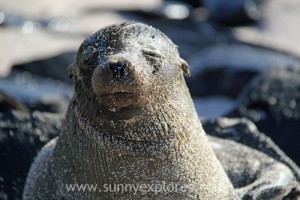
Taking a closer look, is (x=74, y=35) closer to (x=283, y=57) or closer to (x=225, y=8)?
(x=225, y=8)

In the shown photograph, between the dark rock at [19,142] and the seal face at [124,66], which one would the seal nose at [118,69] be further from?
the dark rock at [19,142]

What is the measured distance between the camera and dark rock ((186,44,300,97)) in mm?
11133

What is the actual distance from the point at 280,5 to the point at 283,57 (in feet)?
15.5

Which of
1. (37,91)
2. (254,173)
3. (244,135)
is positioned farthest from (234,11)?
(254,173)

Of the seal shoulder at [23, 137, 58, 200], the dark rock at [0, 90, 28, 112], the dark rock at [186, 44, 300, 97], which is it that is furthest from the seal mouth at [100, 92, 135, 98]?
the dark rock at [186, 44, 300, 97]

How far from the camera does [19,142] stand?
7.05 metres

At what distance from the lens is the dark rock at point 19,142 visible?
265 inches

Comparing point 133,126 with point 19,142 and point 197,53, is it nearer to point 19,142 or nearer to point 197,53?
point 19,142

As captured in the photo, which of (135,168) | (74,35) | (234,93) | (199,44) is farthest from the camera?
(74,35)

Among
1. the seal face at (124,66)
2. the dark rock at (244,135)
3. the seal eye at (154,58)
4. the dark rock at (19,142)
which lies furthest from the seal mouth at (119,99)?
the dark rock at (244,135)

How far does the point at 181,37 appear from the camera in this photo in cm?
1466

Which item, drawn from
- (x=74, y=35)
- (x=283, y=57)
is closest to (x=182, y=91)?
(x=283, y=57)

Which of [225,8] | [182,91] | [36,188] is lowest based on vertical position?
[225,8]

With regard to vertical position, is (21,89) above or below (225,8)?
above
